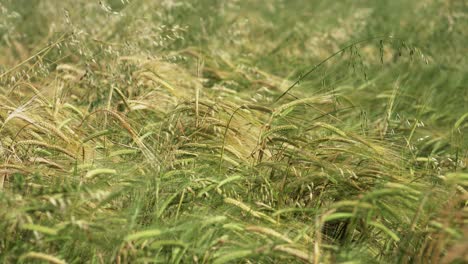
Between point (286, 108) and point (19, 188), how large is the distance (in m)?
1.05

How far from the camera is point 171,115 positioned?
9.66ft

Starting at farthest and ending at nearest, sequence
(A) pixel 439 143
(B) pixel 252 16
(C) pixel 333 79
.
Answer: (B) pixel 252 16 < (C) pixel 333 79 < (A) pixel 439 143

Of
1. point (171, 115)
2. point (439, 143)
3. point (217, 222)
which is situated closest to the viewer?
point (217, 222)

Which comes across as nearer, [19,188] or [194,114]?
[19,188]

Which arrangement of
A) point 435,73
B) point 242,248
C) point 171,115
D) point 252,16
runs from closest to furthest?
point 242,248 < point 171,115 < point 435,73 < point 252,16

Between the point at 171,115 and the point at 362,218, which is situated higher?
the point at 171,115

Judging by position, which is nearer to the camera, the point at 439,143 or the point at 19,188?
the point at 19,188

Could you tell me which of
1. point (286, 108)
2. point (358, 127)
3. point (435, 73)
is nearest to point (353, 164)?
point (286, 108)

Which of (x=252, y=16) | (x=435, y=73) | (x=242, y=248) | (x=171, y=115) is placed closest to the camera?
(x=242, y=248)

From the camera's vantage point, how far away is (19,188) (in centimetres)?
227

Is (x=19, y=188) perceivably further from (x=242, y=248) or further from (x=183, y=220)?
(x=242, y=248)

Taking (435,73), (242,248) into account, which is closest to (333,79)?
(435,73)

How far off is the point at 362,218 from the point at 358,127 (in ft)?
3.21

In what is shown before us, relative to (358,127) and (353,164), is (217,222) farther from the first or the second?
(358,127)
